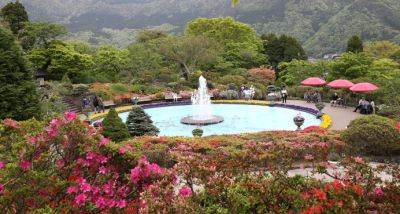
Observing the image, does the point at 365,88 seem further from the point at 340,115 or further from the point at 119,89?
the point at 119,89

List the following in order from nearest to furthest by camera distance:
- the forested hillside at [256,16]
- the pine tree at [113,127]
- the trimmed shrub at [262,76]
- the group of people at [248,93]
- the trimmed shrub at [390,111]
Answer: the pine tree at [113,127] → the trimmed shrub at [390,111] → the group of people at [248,93] → the trimmed shrub at [262,76] → the forested hillside at [256,16]

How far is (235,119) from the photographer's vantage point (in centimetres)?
2270

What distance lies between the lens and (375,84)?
950 inches

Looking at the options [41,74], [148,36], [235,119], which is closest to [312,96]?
[235,119]

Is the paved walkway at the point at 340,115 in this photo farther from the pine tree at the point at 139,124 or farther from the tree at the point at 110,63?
the tree at the point at 110,63

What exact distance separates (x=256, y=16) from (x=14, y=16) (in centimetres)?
6585

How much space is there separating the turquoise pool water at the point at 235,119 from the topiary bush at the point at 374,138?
7.88 meters

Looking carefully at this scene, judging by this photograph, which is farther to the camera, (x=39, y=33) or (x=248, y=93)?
(x=39, y=33)

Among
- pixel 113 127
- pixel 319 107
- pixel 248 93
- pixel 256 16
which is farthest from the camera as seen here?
pixel 256 16

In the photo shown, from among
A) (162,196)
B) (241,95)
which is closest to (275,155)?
(162,196)

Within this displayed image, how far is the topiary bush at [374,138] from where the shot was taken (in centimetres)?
1159

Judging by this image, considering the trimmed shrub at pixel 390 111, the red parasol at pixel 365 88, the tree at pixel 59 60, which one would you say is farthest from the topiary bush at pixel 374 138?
the tree at pixel 59 60

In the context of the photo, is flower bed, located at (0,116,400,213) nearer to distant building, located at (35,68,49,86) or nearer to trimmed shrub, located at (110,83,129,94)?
trimmed shrub, located at (110,83,129,94)

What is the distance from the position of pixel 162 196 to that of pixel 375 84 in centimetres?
2320
